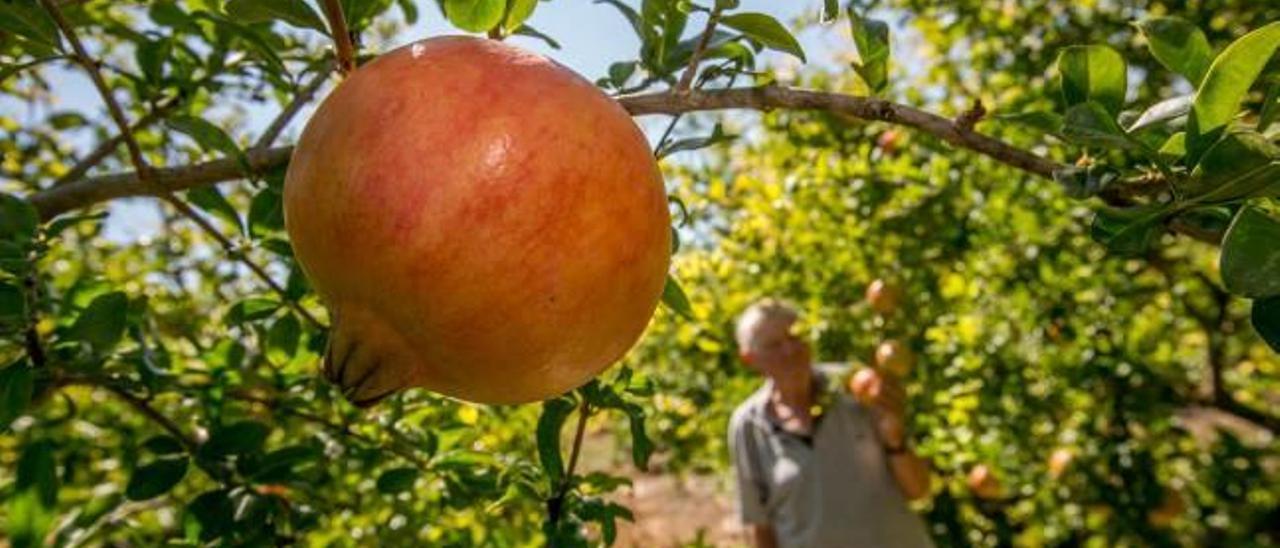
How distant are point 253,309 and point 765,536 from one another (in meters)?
2.19

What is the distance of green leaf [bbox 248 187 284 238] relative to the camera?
1121 millimetres

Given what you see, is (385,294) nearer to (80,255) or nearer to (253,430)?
(253,430)

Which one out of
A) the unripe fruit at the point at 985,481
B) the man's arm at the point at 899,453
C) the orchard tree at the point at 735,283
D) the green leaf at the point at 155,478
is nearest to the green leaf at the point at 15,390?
the orchard tree at the point at 735,283

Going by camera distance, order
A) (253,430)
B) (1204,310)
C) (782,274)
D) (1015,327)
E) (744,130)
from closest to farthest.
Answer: (253,430)
(782,274)
(1015,327)
(744,130)
(1204,310)

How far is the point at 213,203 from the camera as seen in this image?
3.85 ft

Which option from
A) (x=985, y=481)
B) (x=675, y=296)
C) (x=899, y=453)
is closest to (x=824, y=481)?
(x=899, y=453)

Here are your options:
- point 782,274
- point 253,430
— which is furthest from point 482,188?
point 782,274

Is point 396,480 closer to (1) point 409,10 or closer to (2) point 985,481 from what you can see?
(1) point 409,10

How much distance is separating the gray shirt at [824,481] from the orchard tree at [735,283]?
22 centimetres

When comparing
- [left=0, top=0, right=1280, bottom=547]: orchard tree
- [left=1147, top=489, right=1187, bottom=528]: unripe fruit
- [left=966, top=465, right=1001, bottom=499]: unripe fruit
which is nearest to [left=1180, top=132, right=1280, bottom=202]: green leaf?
[left=0, top=0, right=1280, bottom=547]: orchard tree

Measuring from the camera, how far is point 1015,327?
2902 millimetres

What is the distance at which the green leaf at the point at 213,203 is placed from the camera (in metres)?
1.17

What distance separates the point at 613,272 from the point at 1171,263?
8.74 feet

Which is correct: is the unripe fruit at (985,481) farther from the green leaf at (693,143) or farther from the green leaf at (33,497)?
the green leaf at (33,497)
